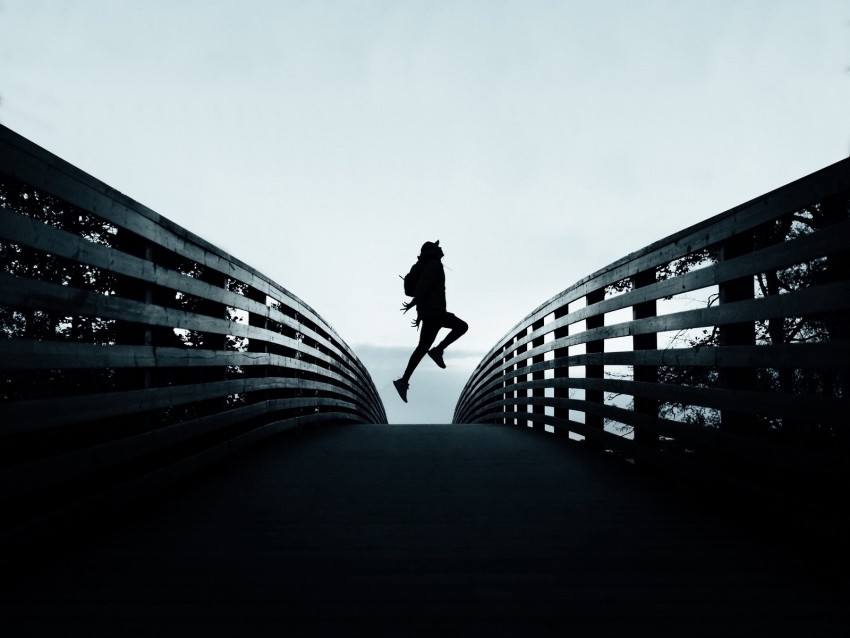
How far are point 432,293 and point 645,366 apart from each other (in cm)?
313

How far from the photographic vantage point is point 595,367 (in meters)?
5.84

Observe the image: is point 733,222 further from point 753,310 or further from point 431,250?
point 431,250

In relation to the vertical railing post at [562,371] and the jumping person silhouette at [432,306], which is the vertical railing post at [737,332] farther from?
the jumping person silhouette at [432,306]

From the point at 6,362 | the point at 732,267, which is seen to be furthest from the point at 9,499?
the point at 732,267

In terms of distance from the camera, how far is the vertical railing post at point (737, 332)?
10.7 ft

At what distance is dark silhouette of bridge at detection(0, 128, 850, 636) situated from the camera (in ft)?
6.93

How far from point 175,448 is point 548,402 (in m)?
4.50

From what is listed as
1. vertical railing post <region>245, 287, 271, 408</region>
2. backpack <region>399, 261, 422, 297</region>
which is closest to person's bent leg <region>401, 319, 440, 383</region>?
backpack <region>399, 261, 422, 297</region>

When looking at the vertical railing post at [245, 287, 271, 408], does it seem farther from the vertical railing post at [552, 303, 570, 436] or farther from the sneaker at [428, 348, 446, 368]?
the vertical railing post at [552, 303, 570, 436]

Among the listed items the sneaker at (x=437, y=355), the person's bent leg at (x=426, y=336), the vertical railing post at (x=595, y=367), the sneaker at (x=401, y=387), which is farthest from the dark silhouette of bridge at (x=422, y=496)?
the sneaker at (x=401, y=387)

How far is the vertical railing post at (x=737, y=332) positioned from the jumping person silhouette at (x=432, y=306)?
152 inches

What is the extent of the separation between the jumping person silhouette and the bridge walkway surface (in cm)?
326

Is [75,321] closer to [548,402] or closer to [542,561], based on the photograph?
[548,402]

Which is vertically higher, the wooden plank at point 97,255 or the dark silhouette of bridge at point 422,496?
the wooden plank at point 97,255
